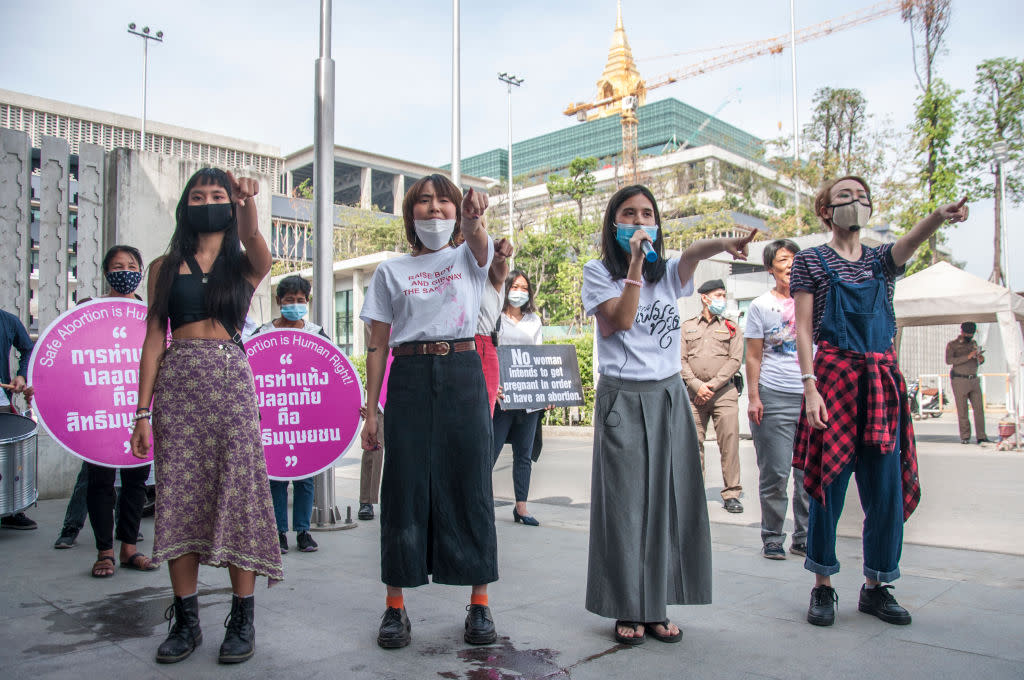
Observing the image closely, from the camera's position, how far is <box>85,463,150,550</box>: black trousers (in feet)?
14.5

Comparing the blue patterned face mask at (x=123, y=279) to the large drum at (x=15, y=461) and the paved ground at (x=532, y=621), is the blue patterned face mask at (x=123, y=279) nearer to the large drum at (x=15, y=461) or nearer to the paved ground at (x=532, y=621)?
the large drum at (x=15, y=461)

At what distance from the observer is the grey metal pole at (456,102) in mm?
15303

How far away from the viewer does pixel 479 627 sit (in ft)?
10.2

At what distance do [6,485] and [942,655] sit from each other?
212 inches

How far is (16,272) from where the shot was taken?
6.82m

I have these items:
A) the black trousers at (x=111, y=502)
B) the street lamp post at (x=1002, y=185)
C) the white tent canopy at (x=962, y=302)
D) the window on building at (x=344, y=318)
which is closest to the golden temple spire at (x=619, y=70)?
the window on building at (x=344, y=318)

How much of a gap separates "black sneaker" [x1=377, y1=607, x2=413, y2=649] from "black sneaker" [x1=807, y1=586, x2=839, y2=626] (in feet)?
5.61

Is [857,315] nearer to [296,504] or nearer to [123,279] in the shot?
[296,504]

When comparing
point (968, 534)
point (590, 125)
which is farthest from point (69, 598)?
point (590, 125)

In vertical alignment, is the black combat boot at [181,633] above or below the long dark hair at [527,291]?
below

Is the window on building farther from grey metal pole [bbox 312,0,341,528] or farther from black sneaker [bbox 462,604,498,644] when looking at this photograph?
black sneaker [bbox 462,604,498,644]

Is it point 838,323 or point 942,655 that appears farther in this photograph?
point 838,323

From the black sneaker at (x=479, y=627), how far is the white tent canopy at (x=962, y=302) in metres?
10.0

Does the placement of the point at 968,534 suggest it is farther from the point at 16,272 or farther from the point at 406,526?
the point at 16,272
